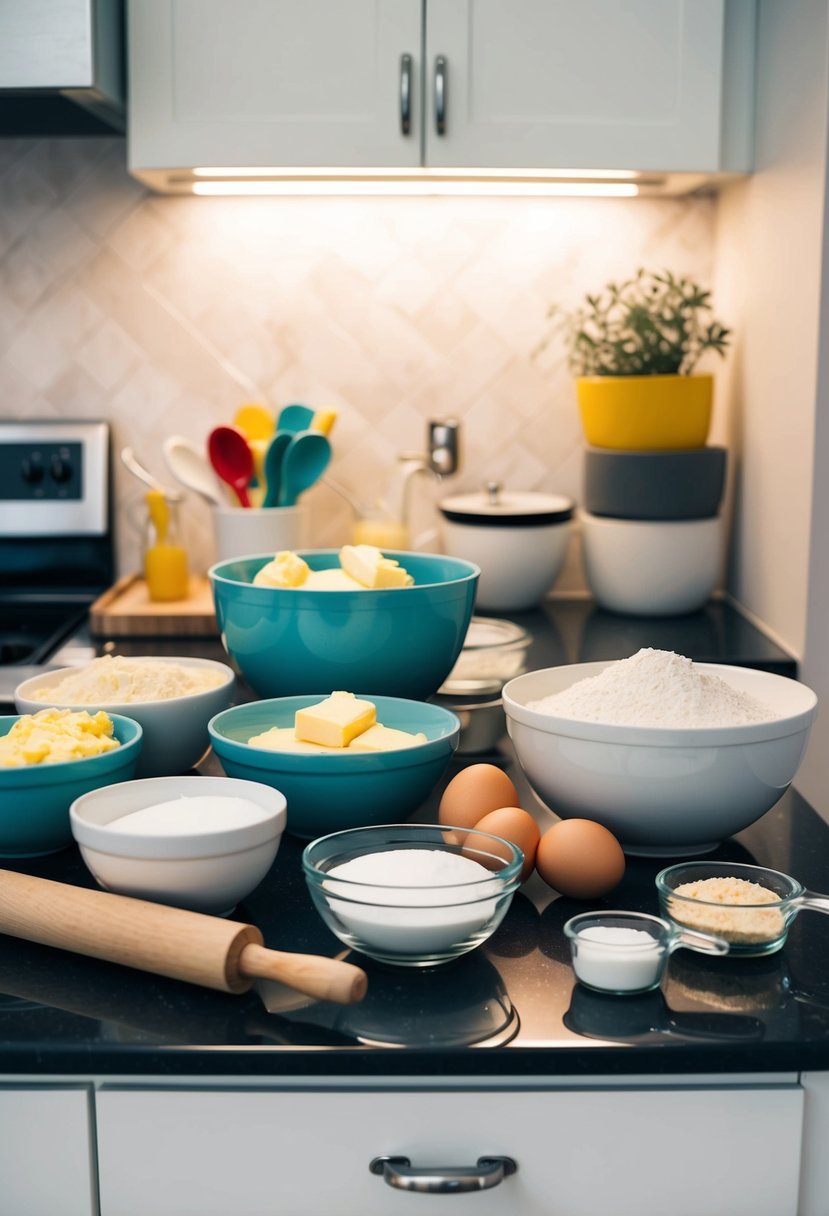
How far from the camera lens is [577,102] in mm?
1858

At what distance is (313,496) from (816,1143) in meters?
1.60

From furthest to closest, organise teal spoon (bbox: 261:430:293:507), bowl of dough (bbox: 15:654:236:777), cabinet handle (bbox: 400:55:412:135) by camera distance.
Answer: teal spoon (bbox: 261:430:293:507)
cabinet handle (bbox: 400:55:412:135)
bowl of dough (bbox: 15:654:236:777)

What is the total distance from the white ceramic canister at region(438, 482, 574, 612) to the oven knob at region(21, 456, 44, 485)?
71 centimetres

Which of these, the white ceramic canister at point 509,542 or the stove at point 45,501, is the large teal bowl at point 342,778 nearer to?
the white ceramic canister at point 509,542

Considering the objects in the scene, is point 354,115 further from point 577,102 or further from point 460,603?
point 460,603

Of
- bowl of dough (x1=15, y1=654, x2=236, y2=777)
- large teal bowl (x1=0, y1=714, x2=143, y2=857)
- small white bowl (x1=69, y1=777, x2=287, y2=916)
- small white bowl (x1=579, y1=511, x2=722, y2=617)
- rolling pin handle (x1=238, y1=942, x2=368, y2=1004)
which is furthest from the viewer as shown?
small white bowl (x1=579, y1=511, x2=722, y2=617)

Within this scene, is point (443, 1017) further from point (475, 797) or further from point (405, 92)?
Result: point (405, 92)

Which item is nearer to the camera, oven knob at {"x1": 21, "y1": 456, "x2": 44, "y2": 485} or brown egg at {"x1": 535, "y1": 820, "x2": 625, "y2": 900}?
brown egg at {"x1": 535, "y1": 820, "x2": 625, "y2": 900}

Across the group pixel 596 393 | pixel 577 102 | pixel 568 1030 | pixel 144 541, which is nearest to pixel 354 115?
pixel 577 102

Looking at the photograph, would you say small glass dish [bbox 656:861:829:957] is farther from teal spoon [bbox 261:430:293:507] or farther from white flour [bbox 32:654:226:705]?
teal spoon [bbox 261:430:293:507]

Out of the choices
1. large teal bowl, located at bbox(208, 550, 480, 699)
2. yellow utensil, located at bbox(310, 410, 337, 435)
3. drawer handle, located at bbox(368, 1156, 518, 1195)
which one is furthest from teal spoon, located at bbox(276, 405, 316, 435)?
drawer handle, located at bbox(368, 1156, 518, 1195)

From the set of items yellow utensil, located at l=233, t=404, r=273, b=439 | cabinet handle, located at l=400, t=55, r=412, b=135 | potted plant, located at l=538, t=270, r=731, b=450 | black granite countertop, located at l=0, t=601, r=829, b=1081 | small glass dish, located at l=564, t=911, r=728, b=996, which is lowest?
black granite countertop, located at l=0, t=601, r=829, b=1081

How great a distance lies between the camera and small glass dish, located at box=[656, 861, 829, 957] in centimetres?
92

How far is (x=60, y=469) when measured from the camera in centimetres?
225
